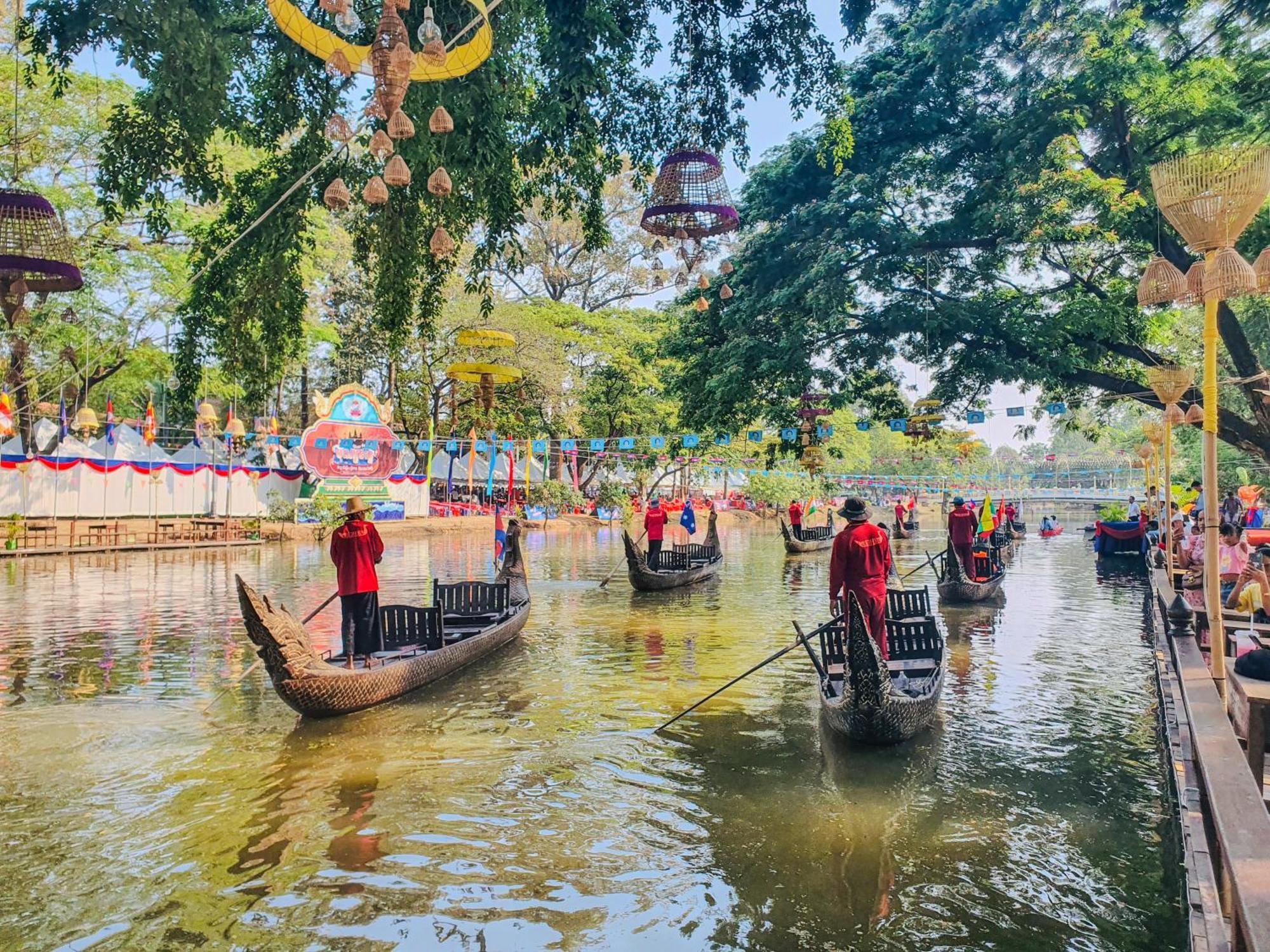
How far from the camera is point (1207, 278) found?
5.11 m

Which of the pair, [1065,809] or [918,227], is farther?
[918,227]

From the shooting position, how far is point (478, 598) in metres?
12.4

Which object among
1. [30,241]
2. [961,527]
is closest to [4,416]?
[30,241]

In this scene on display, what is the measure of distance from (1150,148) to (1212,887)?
16110 millimetres

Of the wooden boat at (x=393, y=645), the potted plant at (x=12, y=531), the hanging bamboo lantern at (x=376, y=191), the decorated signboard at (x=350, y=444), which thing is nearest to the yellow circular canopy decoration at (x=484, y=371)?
the wooden boat at (x=393, y=645)

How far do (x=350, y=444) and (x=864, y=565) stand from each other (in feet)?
81.8

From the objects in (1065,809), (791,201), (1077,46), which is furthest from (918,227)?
(1065,809)

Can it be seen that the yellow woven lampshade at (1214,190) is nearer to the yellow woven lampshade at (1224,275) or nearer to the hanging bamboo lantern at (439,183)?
the yellow woven lampshade at (1224,275)

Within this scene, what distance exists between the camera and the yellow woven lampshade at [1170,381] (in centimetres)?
950

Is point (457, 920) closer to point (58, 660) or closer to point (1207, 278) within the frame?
point (1207, 278)

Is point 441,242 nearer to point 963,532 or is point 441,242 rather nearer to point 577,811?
point 577,811

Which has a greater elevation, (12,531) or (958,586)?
(12,531)

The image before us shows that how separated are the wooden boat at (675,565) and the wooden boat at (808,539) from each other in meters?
6.05

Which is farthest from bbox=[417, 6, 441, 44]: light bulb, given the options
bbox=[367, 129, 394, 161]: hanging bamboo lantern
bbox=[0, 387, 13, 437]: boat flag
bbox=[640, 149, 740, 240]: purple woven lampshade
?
bbox=[0, 387, 13, 437]: boat flag
